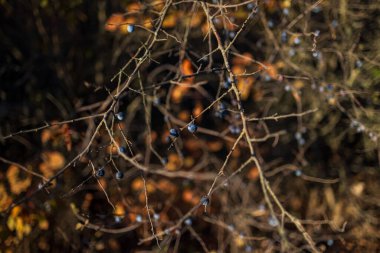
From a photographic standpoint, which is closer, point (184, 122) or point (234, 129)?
point (234, 129)

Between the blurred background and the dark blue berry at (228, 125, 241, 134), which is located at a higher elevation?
the dark blue berry at (228, 125, 241, 134)

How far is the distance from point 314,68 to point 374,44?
0.65 meters

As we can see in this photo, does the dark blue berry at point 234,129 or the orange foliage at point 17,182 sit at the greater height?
the dark blue berry at point 234,129

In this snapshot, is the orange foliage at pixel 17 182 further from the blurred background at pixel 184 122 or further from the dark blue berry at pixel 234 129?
the dark blue berry at pixel 234 129

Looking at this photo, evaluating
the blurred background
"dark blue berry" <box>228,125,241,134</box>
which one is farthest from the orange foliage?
"dark blue berry" <box>228,125,241,134</box>

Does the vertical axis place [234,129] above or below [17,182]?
above

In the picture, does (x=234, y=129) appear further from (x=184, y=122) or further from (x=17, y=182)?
(x=17, y=182)

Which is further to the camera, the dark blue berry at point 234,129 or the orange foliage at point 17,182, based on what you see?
the orange foliage at point 17,182

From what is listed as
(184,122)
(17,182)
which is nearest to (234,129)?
(184,122)

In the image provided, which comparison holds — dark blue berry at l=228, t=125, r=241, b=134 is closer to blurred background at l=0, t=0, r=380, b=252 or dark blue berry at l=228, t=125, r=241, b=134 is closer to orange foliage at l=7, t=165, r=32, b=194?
blurred background at l=0, t=0, r=380, b=252

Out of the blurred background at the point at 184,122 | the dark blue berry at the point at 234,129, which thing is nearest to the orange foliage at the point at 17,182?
the blurred background at the point at 184,122

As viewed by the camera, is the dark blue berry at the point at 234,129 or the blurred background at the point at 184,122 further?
the blurred background at the point at 184,122

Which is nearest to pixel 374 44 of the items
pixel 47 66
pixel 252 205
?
pixel 252 205

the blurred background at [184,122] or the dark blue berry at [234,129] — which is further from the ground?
the dark blue berry at [234,129]
